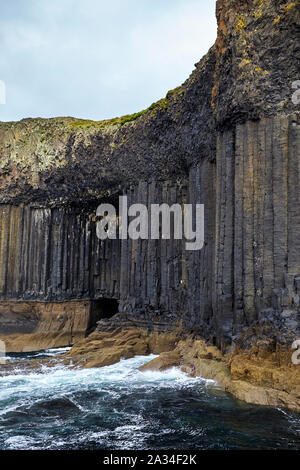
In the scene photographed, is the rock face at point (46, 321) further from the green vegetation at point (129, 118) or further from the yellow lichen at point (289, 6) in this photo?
the yellow lichen at point (289, 6)

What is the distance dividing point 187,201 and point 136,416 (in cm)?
1220

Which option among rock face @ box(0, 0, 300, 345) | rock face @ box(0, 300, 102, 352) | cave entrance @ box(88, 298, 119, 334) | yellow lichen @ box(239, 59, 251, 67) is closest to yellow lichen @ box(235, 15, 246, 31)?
rock face @ box(0, 0, 300, 345)

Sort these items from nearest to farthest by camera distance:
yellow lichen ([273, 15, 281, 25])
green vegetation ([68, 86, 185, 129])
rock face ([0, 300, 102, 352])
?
yellow lichen ([273, 15, 281, 25])
green vegetation ([68, 86, 185, 129])
rock face ([0, 300, 102, 352])

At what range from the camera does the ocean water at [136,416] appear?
8438 mm

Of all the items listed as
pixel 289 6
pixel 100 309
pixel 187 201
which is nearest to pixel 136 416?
pixel 187 201

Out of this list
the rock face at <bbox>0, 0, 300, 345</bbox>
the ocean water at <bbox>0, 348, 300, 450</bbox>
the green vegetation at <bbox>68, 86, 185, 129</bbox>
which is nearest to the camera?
the ocean water at <bbox>0, 348, 300, 450</bbox>

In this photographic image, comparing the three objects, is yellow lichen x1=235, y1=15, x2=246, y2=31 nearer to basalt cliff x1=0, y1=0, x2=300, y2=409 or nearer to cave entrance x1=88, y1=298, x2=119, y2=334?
basalt cliff x1=0, y1=0, x2=300, y2=409

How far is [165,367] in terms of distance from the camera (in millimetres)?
15305

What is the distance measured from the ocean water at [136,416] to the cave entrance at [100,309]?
1318 cm

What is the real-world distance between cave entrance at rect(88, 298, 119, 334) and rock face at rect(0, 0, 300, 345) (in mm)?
942

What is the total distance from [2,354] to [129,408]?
50.7ft

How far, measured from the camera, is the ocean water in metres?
8.44

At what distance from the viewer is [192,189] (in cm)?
1922

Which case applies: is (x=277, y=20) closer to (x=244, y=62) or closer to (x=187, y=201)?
(x=244, y=62)
